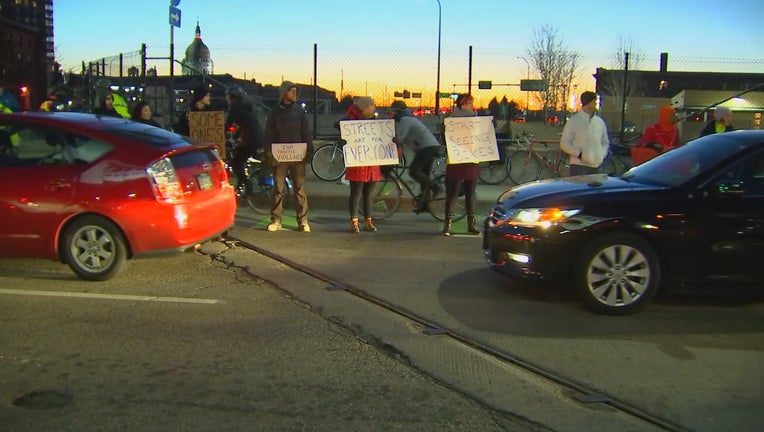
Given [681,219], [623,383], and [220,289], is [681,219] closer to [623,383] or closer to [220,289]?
[623,383]

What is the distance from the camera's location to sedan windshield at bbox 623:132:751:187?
5805 millimetres

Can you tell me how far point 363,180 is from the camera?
355 inches

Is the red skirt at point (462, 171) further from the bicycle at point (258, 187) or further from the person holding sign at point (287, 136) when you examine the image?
the bicycle at point (258, 187)

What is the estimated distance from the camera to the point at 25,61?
8394 cm

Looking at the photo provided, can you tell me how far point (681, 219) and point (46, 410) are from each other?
190 inches

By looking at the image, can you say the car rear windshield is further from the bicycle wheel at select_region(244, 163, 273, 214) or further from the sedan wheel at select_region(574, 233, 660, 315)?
the sedan wheel at select_region(574, 233, 660, 315)

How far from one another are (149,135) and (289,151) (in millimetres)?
2560

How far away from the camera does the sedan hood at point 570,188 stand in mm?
5777

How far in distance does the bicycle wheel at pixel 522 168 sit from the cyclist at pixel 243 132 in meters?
5.89

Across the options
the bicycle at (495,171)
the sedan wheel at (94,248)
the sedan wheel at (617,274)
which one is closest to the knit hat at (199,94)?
the sedan wheel at (94,248)

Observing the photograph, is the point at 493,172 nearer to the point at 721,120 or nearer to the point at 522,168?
the point at 522,168

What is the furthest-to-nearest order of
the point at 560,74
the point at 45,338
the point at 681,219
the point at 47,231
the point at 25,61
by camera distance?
the point at 25,61, the point at 560,74, the point at 47,231, the point at 681,219, the point at 45,338

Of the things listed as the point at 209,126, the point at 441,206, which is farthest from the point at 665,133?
the point at 209,126

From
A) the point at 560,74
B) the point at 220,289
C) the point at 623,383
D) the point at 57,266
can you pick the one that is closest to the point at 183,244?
the point at 220,289
